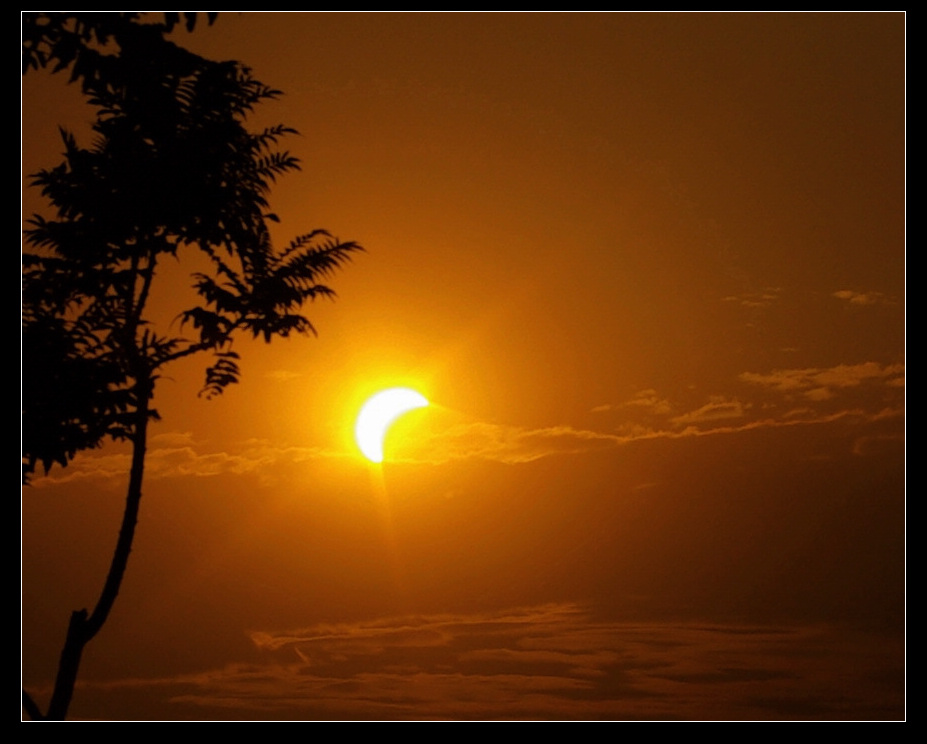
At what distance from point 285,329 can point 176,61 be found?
4.43 metres

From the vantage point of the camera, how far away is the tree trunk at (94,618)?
12656 mm

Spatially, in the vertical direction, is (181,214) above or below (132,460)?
above

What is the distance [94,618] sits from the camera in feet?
41.9

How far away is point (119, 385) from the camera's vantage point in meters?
13.4

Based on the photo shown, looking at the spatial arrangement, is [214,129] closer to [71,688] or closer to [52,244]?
[52,244]

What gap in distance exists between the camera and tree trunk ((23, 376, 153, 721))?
1266cm

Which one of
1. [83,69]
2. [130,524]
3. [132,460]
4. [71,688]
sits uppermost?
[83,69]

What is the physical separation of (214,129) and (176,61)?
3698 millimetres

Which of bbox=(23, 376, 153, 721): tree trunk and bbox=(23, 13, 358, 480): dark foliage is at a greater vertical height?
bbox=(23, 13, 358, 480): dark foliage

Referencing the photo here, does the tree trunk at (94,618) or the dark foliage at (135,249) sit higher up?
the dark foliage at (135,249)

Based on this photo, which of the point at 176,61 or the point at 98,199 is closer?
the point at 176,61

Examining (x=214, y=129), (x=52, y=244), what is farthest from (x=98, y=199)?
(x=214, y=129)
